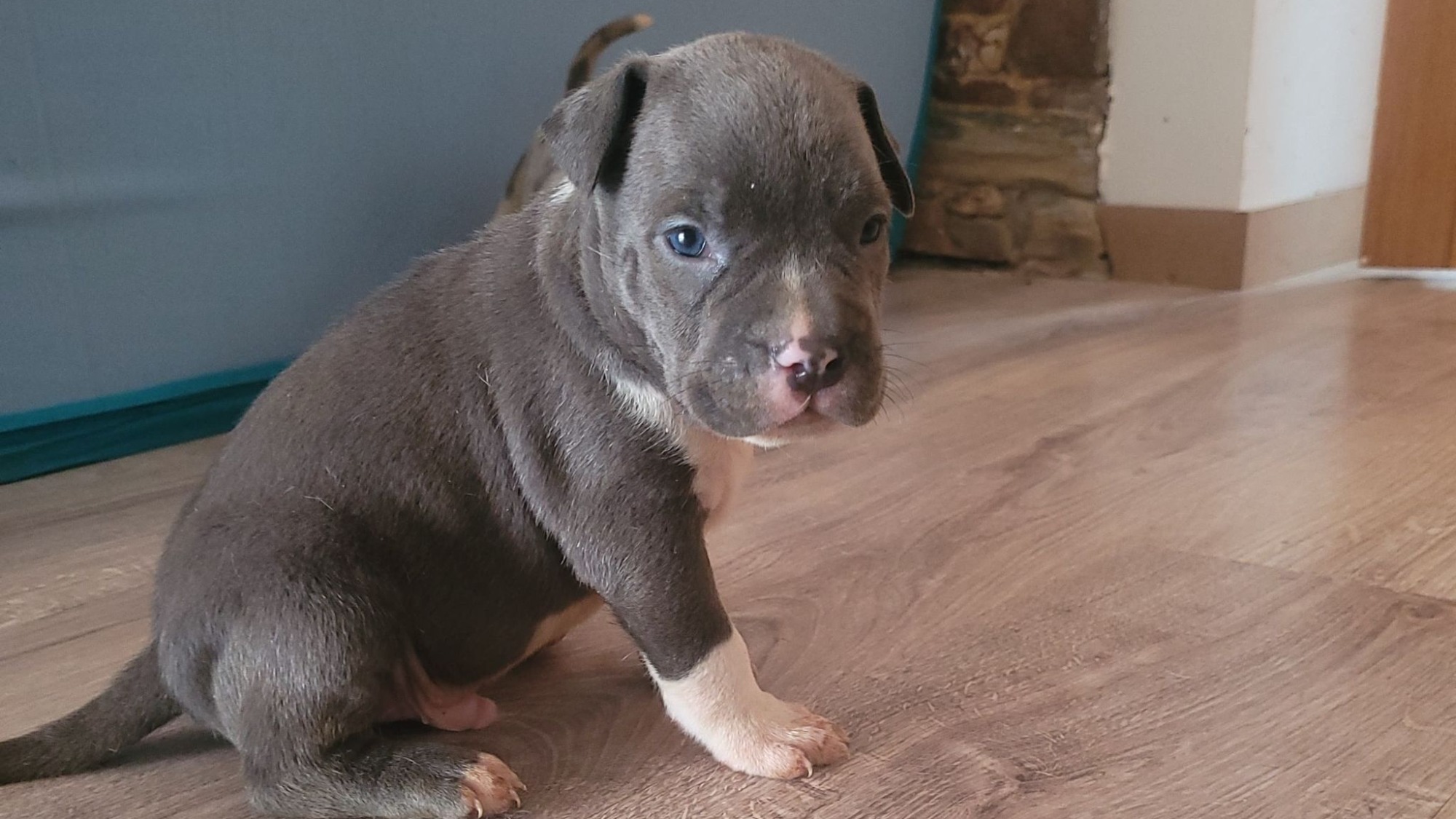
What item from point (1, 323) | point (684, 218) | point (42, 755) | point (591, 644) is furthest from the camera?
point (1, 323)

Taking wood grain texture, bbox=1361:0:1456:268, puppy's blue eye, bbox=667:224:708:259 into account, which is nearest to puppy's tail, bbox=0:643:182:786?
puppy's blue eye, bbox=667:224:708:259

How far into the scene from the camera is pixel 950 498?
2.31 meters

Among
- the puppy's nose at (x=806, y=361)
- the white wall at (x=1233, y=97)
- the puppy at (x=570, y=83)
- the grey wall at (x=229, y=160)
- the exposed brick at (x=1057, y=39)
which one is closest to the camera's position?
the puppy's nose at (x=806, y=361)

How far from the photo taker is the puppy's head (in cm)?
123

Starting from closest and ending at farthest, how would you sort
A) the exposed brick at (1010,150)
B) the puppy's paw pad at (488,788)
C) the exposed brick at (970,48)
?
the puppy's paw pad at (488,788) < the exposed brick at (1010,150) < the exposed brick at (970,48)

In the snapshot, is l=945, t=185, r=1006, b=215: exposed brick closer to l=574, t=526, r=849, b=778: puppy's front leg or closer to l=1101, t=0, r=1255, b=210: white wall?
l=1101, t=0, r=1255, b=210: white wall

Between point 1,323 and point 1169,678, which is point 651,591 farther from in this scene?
point 1,323

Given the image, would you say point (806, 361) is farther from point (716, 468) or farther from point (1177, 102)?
point (1177, 102)

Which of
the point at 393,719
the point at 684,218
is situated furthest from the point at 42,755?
the point at 684,218

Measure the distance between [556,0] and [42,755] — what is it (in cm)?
243

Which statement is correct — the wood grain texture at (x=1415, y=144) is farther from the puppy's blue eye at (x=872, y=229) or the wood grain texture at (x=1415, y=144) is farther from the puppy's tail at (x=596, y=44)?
the puppy's blue eye at (x=872, y=229)

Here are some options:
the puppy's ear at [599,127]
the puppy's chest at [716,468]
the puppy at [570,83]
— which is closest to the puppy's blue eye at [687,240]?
the puppy's ear at [599,127]

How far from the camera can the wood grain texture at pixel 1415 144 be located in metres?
4.24

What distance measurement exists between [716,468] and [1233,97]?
3.41 meters
